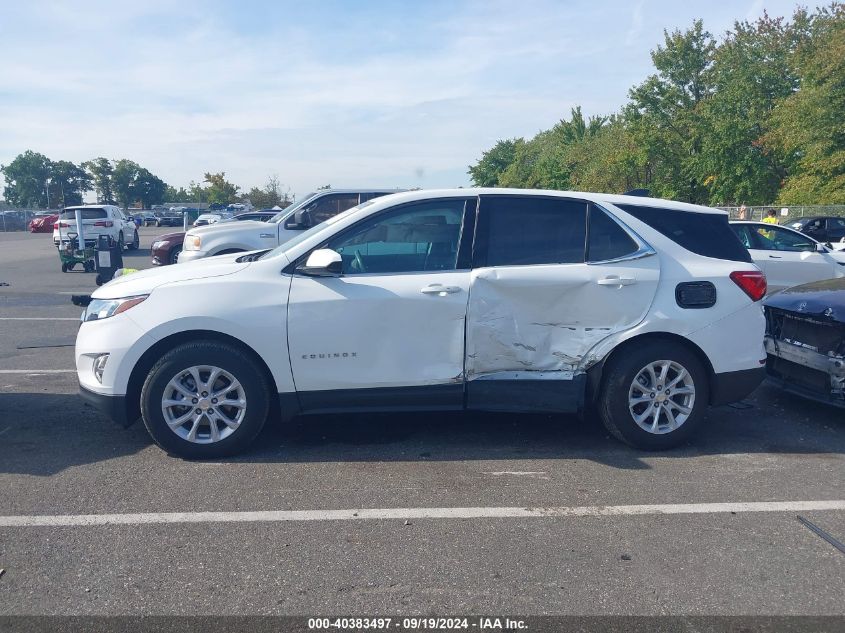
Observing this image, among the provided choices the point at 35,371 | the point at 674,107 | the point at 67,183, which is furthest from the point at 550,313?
the point at 67,183

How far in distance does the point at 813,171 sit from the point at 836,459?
124 feet

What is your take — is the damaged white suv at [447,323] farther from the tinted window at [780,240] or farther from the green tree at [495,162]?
the green tree at [495,162]

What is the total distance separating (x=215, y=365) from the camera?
492cm

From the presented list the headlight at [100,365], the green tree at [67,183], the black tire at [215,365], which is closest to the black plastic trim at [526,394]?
the black tire at [215,365]

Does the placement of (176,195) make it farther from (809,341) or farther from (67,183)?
(809,341)

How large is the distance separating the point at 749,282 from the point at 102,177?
112619 millimetres

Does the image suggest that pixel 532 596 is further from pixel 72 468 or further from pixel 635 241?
pixel 72 468

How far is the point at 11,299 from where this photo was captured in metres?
13.9

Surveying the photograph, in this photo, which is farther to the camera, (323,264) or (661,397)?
(661,397)

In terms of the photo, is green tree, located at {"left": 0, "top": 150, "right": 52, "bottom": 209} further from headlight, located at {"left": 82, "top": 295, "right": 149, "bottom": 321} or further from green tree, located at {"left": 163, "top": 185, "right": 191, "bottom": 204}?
headlight, located at {"left": 82, "top": 295, "right": 149, "bottom": 321}

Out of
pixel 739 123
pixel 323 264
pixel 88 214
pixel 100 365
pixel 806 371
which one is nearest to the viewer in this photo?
pixel 323 264

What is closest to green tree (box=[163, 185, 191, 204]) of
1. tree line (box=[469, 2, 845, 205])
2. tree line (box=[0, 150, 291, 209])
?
tree line (box=[0, 150, 291, 209])

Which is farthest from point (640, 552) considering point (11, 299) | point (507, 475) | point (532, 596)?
point (11, 299)

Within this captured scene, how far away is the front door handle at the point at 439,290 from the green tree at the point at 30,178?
369 ft
